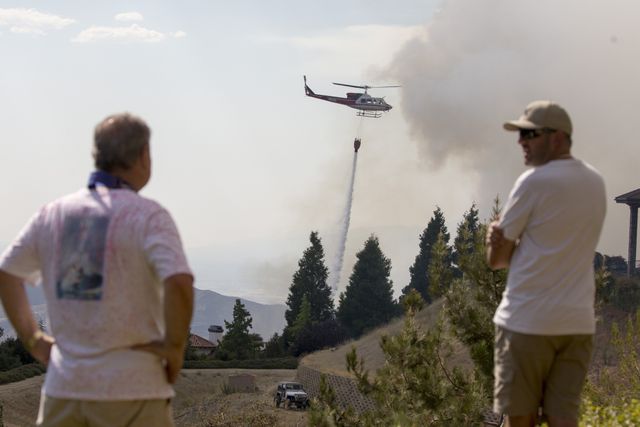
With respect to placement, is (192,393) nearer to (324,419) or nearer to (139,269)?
(324,419)

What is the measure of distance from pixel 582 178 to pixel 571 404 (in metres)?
1.22

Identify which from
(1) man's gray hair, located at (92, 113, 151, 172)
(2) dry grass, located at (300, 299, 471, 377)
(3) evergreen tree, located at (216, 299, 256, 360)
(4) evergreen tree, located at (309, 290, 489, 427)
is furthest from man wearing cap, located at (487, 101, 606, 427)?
(3) evergreen tree, located at (216, 299, 256, 360)

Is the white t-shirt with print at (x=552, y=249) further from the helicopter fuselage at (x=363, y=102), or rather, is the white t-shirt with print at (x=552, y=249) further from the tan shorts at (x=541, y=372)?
the helicopter fuselage at (x=363, y=102)

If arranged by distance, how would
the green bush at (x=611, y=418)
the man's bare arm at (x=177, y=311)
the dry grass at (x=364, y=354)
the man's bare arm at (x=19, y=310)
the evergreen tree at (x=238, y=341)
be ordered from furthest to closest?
the evergreen tree at (x=238, y=341) < the dry grass at (x=364, y=354) < the green bush at (x=611, y=418) < the man's bare arm at (x=19, y=310) < the man's bare arm at (x=177, y=311)

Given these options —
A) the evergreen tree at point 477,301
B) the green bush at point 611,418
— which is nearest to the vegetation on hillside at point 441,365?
the evergreen tree at point 477,301

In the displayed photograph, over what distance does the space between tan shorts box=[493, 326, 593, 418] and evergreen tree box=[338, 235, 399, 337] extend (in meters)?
64.2

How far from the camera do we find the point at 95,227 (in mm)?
4281

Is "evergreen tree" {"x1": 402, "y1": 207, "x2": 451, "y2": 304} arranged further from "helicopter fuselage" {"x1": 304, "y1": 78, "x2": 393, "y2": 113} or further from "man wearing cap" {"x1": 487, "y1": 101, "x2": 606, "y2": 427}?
"man wearing cap" {"x1": 487, "y1": 101, "x2": 606, "y2": 427}

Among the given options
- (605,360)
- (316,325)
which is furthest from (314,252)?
(605,360)

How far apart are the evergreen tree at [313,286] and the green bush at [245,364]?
46.0 ft

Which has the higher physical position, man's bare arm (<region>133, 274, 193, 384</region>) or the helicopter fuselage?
the helicopter fuselage

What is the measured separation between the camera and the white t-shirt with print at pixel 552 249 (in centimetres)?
527

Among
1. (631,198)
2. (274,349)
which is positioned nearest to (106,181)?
(631,198)

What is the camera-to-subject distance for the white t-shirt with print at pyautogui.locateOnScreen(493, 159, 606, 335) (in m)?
5.27
